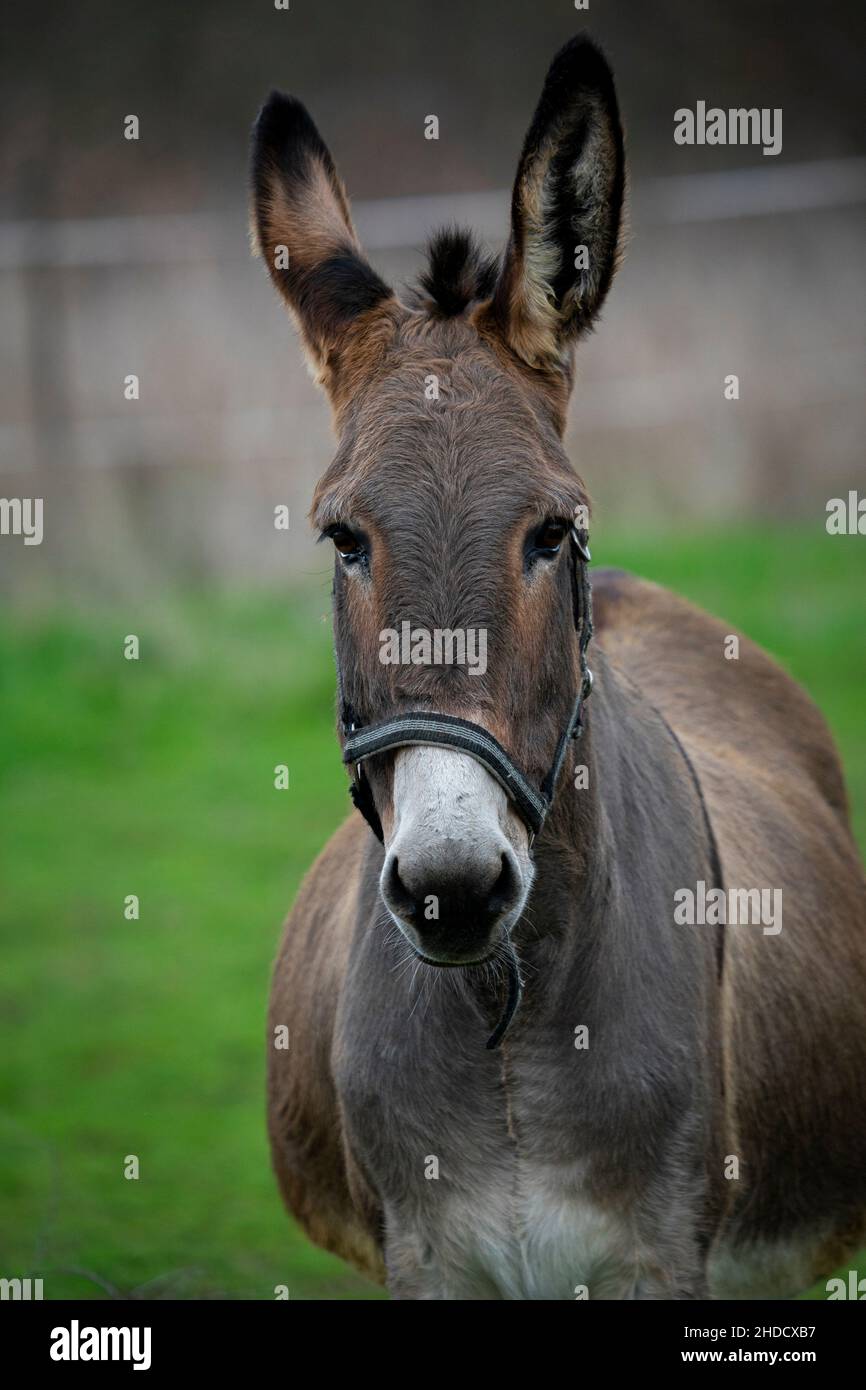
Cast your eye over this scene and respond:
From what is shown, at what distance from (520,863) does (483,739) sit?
225 mm

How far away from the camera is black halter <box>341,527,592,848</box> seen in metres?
2.64

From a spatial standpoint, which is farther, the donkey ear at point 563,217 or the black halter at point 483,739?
the donkey ear at point 563,217

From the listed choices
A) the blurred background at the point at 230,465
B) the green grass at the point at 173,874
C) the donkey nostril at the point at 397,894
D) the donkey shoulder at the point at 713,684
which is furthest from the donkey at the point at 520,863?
the blurred background at the point at 230,465

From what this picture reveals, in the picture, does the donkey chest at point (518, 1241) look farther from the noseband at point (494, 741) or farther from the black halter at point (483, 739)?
the black halter at point (483, 739)

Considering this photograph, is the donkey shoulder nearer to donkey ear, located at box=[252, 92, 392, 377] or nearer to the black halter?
the black halter

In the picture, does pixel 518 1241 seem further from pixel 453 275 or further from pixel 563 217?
pixel 563 217

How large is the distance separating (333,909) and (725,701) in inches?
56.5

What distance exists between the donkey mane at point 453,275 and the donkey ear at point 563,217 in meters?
0.09

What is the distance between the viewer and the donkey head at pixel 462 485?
260 centimetres

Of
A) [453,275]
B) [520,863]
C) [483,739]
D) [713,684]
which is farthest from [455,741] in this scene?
[713,684]

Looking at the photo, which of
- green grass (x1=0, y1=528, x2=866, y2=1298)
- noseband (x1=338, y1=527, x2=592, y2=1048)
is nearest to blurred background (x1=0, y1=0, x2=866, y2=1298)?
green grass (x1=0, y1=528, x2=866, y2=1298)

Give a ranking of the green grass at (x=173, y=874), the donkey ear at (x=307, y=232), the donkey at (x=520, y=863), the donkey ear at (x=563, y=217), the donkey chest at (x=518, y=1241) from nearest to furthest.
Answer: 1. the donkey at (x=520, y=863)
2. the donkey ear at (x=563, y=217)
3. the donkey chest at (x=518, y=1241)
4. the donkey ear at (x=307, y=232)
5. the green grass at (x=173, y=874)

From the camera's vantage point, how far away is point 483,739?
8.69ft

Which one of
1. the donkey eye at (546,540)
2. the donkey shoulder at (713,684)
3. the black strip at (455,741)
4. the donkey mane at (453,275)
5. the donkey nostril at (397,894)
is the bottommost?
the donkey nostril at (397,894)
